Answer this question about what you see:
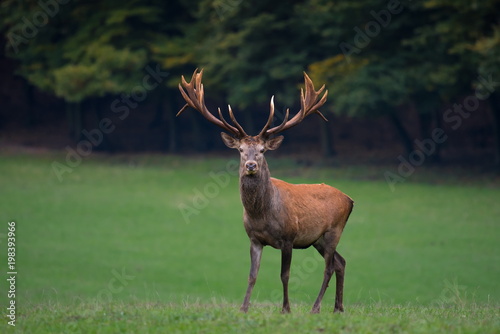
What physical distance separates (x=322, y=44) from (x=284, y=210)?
2280cm

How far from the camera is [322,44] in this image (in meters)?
31.1

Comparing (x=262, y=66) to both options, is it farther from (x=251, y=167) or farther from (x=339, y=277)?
(x=251, y=167)

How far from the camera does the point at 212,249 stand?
69.3ft

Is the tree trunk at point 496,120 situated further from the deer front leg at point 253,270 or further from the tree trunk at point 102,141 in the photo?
the deer front leg at point 253,270

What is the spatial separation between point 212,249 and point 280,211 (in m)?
12.3

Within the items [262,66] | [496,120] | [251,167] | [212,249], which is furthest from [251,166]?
[262,66]

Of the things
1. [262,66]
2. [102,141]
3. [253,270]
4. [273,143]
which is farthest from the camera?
[102,141]

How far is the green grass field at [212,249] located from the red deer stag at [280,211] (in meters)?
0.65

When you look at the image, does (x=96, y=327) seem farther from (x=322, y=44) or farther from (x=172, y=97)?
(x=172, y=97)

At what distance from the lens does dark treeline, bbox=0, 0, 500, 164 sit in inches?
1074

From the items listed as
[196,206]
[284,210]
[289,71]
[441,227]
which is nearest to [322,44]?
[289,71]

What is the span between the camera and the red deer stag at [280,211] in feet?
29.2

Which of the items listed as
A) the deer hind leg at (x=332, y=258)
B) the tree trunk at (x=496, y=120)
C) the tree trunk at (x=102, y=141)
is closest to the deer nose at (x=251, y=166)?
the deer hind leg at (x=332, y=258)

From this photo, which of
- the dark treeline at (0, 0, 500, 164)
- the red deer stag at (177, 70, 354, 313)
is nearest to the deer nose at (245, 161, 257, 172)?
the red deer stag at (177, 70, 354, 313)
